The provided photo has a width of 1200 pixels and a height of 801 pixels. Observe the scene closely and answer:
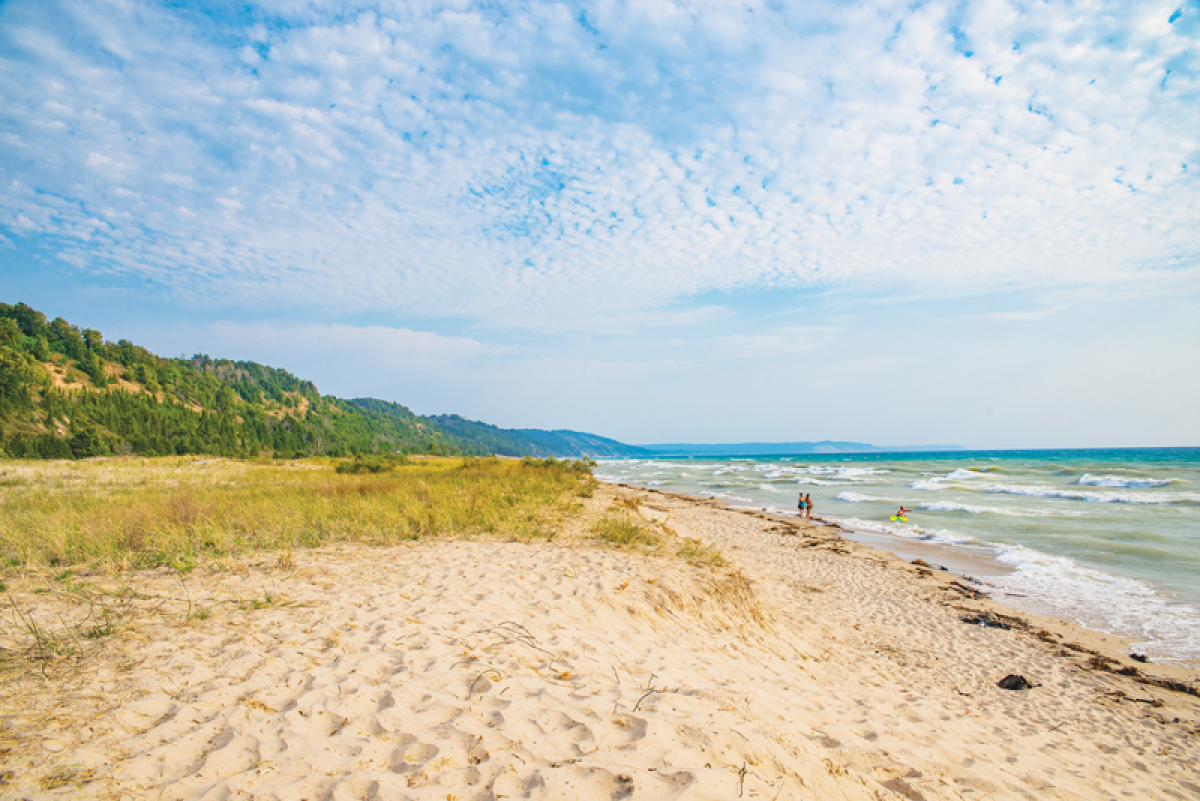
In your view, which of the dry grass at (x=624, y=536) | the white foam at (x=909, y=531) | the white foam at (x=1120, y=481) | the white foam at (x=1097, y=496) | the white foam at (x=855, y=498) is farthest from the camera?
the white foam at (x=1120, y=481)

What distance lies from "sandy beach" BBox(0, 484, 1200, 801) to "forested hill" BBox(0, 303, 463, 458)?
Answer: 175 ft

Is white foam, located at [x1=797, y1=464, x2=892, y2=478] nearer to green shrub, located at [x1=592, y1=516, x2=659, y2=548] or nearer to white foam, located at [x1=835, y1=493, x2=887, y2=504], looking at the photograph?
white foam, located at [x1=835, y1=493, x2=887, y2=504]

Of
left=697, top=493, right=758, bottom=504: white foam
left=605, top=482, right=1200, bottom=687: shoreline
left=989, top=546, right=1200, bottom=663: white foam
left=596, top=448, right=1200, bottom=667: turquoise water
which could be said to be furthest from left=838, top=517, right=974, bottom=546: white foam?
left=697, top=493, right=758, bottom=504: white foam

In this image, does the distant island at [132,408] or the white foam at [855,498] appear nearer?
the white foam at [855,498]

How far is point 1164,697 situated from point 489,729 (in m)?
9.02

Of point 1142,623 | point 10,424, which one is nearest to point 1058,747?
point 1142,623

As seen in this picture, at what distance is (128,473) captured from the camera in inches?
929

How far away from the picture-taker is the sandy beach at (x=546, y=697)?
2.97 meters

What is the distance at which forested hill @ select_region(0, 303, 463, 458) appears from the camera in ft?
150

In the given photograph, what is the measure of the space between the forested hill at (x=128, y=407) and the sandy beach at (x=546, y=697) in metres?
53.4

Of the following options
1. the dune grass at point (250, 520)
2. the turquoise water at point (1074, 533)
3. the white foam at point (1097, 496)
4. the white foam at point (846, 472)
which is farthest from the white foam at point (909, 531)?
the white foam at point (846, 472)

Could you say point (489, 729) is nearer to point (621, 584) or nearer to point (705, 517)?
point (621, 584)

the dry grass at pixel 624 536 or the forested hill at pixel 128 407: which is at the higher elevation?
the forested hill at pixel 128 407

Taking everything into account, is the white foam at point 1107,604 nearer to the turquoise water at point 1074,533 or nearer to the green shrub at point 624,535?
the turquoise water at point 1074,533
